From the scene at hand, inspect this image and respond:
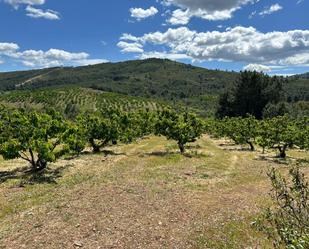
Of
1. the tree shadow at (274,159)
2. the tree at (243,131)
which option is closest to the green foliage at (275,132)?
the tree at (243,131)

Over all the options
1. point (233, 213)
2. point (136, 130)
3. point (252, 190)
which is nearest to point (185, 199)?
point (233, 213)

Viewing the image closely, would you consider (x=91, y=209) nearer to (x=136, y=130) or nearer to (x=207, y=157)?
(x=207, y=157)

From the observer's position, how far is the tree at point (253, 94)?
11881 cm

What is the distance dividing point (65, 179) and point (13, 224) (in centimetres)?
1213

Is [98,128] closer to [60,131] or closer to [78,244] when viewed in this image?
[60,131]

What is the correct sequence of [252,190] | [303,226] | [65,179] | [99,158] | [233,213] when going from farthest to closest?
[99,158]
[65,179]
[252,190]
[233,213]
[303,226]

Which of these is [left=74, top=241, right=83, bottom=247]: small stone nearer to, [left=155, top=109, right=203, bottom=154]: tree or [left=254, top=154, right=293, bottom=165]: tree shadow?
[left=254, top=154, right=293, bottom=165]: tree shadow

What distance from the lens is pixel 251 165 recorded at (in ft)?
144

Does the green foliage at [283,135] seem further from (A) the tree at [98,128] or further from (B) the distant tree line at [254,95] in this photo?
(B) the distant tree line at [254,95]

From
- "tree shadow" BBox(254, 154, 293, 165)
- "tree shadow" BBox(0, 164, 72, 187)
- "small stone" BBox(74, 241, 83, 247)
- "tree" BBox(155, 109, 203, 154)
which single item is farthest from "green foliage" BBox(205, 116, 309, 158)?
"small stone" BBox(74, 241, 83, 247)

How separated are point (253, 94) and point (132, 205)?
10157 centimetres

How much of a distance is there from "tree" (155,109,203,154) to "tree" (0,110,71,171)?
18305 millimetres

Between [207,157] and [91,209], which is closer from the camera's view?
[91,209]

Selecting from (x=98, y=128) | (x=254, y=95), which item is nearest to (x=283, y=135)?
(x=98, y=128)
